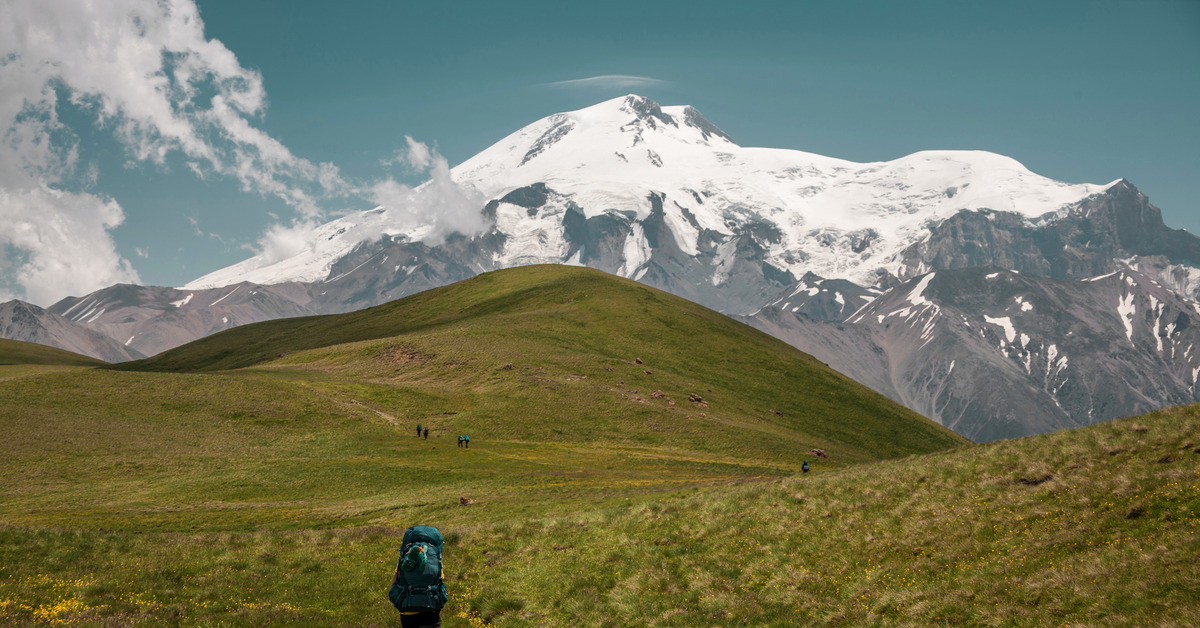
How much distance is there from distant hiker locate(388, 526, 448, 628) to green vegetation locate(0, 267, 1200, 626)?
10310 mm

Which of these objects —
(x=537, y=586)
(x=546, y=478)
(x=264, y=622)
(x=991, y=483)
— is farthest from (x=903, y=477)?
(x=546, y=478)

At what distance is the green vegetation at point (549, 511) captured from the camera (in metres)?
22.6

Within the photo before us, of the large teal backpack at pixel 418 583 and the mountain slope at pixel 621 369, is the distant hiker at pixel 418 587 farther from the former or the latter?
the mountain slope at pixel 621 369

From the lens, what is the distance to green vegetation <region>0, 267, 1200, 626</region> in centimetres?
2256

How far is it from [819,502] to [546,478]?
32791mm

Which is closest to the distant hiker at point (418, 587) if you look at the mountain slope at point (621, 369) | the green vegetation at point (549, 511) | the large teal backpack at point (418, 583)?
the large teal backpack at point (418, 583)

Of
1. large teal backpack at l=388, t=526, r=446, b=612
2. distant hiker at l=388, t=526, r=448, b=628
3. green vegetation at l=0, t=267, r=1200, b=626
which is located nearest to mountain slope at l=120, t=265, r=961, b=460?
green vegetation at l=0, t=267, r=1200, b=626

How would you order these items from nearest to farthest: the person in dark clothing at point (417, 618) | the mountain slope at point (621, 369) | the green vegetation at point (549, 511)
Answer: the person in dark clothing at point (417, 618)
the green vegetation at point (549, 511)
the mountain slope at point (621, 369)

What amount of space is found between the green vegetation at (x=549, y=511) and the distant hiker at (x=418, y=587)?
1031 centimetres

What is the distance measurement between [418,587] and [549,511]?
3203cm

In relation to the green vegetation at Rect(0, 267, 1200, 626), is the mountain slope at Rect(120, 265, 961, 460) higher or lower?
higher

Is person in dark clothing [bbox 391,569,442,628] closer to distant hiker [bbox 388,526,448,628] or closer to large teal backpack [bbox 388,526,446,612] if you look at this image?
distant hiker [bbox 388,526,448,628]

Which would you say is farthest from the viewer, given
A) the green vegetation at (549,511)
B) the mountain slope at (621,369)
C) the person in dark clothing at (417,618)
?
the mountain slope at (621,369)

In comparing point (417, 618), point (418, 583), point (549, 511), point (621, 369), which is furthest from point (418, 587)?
point (621, 369)
